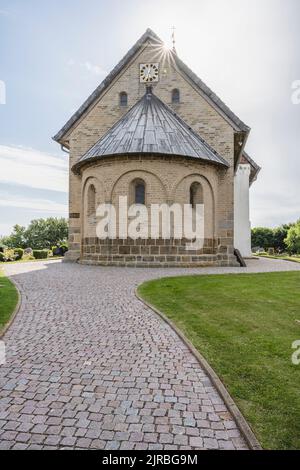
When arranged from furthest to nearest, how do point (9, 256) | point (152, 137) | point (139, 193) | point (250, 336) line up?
point (9, 256) < point (139, 193) < point (152, 137) < point (250, 336)

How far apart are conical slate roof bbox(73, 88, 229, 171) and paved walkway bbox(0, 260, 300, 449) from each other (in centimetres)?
1084

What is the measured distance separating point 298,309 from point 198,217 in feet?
32.7

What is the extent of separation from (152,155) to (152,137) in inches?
45.8

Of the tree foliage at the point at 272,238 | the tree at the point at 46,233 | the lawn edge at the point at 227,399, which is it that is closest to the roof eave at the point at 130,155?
the lawn edge at the point at 227,399

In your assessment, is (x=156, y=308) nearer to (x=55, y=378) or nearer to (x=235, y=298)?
(x=235, y=298)

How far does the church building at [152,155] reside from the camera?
53.1ft

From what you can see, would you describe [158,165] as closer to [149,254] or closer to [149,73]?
[149,254]

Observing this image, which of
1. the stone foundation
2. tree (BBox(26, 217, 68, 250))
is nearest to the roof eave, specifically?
the stone foundation

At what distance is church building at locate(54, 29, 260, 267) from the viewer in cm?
1619

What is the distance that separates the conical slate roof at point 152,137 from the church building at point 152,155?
2.1 inches

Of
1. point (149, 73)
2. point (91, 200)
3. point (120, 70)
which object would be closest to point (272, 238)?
point (149, 73)

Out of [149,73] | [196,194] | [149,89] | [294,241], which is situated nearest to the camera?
[196,194]

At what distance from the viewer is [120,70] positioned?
20172 millimetres

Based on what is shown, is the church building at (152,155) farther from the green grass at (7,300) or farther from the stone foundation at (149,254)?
the green grass at (7,300)
